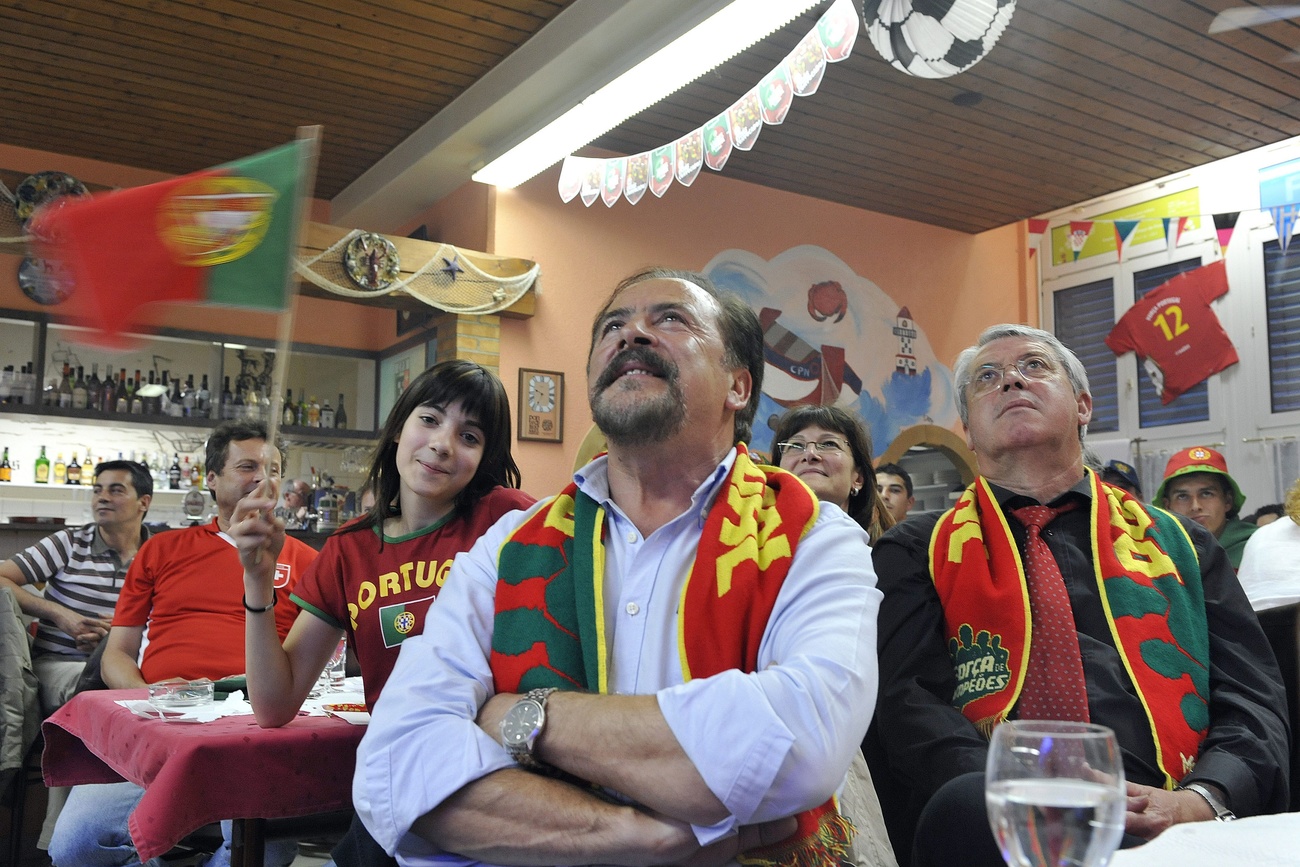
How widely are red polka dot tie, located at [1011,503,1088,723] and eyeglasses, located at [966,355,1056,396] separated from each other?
36cm

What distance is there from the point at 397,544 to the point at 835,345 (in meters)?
5.24

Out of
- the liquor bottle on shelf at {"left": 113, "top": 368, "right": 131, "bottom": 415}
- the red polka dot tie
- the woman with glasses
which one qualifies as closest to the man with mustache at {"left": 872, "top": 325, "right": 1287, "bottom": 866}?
the red polka dot tie

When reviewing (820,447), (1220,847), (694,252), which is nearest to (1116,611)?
(1220,847)

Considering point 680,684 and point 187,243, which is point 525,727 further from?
point 187,243

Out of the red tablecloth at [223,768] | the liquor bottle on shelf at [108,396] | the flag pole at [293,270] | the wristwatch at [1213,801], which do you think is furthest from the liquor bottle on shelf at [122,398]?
the wristwatch at [1213,801]

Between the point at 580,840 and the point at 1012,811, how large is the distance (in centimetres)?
62

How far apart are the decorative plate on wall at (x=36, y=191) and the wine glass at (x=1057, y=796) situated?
19.5 feet

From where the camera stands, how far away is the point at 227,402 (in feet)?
22.5

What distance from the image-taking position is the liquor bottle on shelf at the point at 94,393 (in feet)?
21.1

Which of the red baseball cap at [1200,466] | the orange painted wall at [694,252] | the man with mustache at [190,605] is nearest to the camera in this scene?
the man with mustache at [190,605]

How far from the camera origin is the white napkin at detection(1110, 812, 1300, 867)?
2.83ft

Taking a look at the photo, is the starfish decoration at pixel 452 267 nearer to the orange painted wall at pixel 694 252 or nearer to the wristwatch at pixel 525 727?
the orange painted wall at pixel 694 252

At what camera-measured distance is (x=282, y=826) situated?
2115 mm

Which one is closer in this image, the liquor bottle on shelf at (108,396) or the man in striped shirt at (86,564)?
the man in striped shirt at (86,564)
